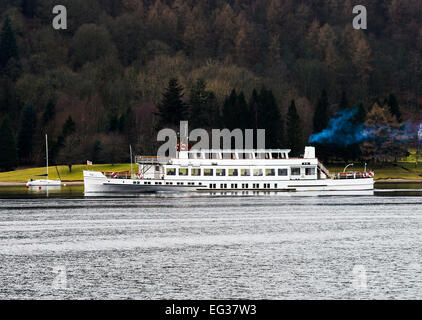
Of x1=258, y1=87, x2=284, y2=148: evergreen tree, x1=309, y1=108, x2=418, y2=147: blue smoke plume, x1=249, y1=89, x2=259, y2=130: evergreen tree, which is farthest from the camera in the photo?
x1=249, y1=89, x2=259, y2=130: evergreen tree

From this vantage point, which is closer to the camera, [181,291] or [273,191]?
[181,291]

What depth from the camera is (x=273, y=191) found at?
107125mm

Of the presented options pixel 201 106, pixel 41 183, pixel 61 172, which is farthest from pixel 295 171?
pixel 61 172

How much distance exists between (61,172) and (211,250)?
312ft

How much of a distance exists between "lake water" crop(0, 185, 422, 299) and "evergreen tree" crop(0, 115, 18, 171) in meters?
64.5

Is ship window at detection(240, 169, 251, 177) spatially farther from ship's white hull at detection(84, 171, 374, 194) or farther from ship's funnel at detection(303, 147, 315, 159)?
ship's funnel at detection(303, 147, 315, 159)

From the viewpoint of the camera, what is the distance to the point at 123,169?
141250mm

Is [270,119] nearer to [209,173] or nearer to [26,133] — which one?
[209,173]

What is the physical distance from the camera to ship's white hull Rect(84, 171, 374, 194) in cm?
10138

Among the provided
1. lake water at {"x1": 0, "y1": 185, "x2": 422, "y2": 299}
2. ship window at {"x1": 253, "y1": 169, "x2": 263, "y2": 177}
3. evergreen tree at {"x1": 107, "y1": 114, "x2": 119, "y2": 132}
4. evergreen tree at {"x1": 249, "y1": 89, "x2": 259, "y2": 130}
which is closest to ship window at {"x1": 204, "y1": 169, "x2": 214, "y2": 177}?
ship window at {"x1": 253, "y1": 169, "x2": 263, "y2": 177}

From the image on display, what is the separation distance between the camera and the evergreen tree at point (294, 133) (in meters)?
143
